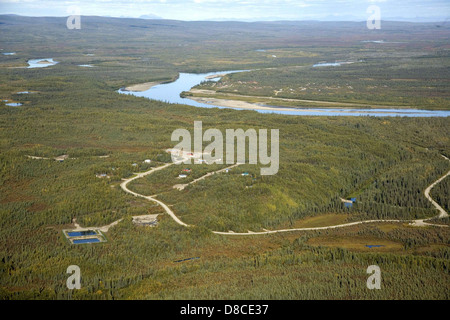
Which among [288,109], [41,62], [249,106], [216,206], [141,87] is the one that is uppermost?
[41,62]

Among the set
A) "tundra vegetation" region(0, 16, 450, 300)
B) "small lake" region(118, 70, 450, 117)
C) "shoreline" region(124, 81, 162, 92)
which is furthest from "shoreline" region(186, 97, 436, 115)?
"shoreline" region(124, 81, 162, 92)

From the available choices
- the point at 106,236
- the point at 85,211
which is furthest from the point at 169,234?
the point at 85,211

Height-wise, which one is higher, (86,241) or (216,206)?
(216,206)

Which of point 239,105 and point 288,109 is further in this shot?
point 239,105

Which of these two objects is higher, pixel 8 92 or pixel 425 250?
pixel 8 92

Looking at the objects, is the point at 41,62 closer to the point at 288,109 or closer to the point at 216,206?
the point at 288,109

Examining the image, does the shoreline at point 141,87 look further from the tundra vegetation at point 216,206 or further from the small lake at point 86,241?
the small lake at point 86,241

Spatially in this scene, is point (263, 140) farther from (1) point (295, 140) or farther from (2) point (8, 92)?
(2) point (8, 92)

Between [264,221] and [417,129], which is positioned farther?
[417,129]

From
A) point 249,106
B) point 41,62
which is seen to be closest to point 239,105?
point 249,106

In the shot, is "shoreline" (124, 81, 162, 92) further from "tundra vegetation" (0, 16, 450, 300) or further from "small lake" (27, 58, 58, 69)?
"small lake" (27, 58, 58, 69)

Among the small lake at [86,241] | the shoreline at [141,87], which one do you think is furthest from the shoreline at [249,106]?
the small lake at [86,241]
